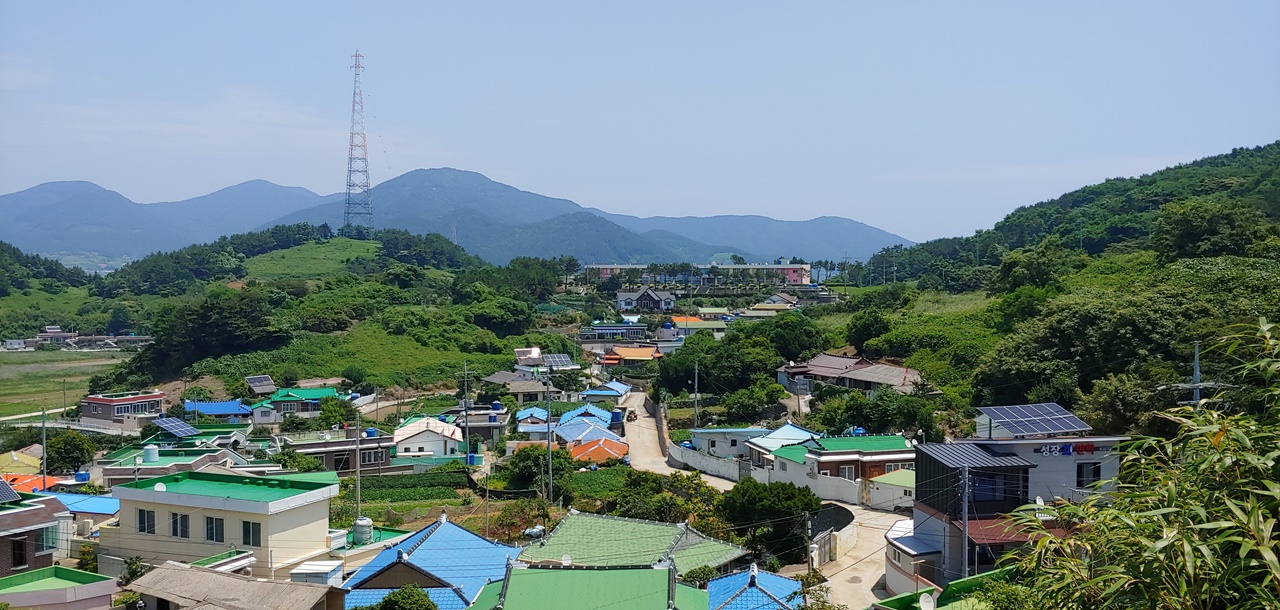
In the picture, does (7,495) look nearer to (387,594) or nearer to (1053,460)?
(387,594)

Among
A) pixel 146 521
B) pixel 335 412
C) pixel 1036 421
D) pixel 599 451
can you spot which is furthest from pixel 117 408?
pixel 1036 421

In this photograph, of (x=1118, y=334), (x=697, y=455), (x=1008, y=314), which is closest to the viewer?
(x=1118, y=334)

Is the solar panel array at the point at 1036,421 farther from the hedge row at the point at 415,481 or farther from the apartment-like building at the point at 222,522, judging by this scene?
the hedge row at the point at 415,481

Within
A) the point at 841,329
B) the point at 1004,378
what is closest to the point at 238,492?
the point at 1004,378

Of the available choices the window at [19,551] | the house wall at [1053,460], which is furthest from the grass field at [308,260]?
the house wall at [1053,460]

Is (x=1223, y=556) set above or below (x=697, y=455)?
above

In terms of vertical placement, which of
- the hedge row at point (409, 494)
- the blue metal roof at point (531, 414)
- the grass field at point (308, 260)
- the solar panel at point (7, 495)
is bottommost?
the hedge row at point (409, 494)

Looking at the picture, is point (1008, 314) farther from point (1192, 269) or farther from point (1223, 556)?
point (1223, 556)

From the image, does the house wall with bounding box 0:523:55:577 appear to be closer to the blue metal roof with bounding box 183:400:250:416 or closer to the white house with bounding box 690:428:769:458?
the white house with bounding box 690:428:769:458
